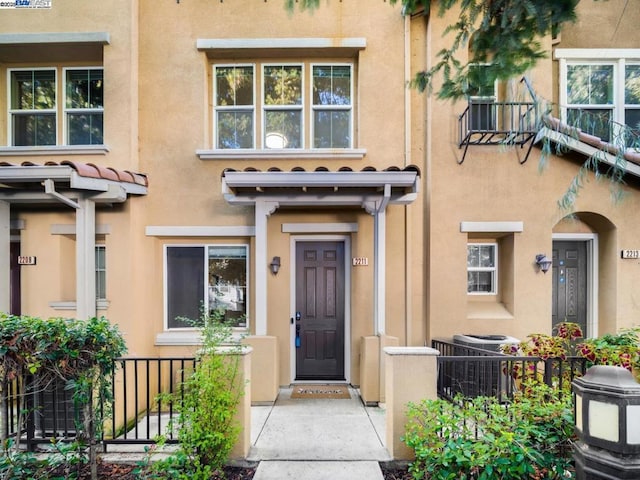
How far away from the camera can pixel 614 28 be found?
580 centimetres

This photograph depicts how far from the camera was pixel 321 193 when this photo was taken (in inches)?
196

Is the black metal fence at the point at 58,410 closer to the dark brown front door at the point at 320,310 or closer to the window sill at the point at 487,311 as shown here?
the dark brown front door at the point at 320,310

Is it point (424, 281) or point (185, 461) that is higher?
point (424, 281)

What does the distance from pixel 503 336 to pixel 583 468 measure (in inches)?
125

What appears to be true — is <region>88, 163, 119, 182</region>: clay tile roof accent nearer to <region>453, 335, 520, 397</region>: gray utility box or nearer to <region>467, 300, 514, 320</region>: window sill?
<region>453, 335, 520, 397</region>: gray utility box

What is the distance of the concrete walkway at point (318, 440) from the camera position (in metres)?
3.27

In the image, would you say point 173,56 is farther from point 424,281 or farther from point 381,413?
point 381,413

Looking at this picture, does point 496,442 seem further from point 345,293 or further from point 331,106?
point 331,106

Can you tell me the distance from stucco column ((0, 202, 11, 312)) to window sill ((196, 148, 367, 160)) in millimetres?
2959

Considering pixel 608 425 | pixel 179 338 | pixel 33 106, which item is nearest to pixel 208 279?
pixel 179 338

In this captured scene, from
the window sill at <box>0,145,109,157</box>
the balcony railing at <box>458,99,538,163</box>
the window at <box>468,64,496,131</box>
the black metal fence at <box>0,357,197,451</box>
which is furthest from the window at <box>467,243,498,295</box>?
the window sill at <box>0,145,109,157</box>

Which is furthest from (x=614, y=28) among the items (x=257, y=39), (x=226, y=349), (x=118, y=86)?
(x=118, y=86)

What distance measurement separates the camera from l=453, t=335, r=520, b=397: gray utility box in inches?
168

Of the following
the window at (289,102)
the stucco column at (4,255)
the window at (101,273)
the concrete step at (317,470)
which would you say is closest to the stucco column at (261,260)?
the window at (289,102)
